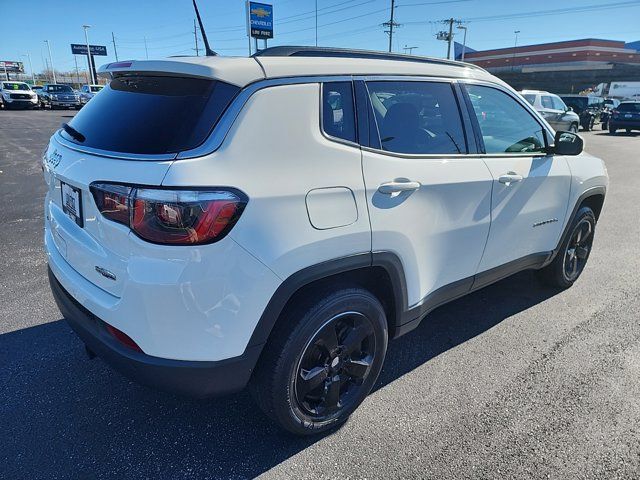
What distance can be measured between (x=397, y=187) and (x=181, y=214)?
1087 millimetres

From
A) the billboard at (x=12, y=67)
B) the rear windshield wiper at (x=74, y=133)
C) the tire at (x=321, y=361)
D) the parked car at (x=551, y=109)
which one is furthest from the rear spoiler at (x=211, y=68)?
the billboard at (x=12, y=67)

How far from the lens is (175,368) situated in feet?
6.12

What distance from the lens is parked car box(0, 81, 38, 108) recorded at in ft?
101

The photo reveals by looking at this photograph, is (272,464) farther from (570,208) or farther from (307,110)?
(570,208)

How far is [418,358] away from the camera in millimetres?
3141

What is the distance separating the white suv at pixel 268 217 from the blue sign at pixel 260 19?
43.6 m

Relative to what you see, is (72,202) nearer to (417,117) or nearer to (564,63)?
(417,117)

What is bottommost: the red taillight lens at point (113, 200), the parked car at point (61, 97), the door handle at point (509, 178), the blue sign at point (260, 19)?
the parked car at point (61, 97)

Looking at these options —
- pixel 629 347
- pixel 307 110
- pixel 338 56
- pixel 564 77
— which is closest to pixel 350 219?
pixel 307 110

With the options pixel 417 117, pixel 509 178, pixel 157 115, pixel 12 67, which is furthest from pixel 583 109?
pixel 12 67

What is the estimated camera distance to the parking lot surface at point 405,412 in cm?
222

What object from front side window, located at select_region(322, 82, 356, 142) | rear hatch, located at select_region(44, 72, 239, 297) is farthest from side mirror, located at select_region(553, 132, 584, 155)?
rear hatch, located at select_region(44, 72, 239, 297)

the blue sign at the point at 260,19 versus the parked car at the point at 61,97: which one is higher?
the blue sign at the point at 260,19

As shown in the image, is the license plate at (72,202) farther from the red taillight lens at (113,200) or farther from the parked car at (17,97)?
the parked car at (17,97)
